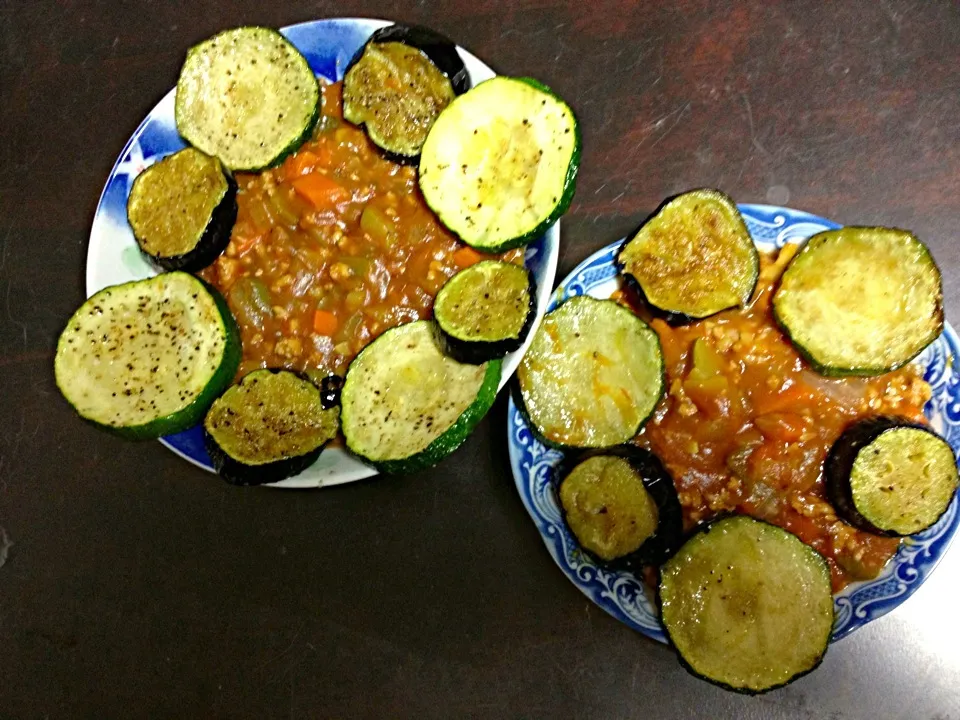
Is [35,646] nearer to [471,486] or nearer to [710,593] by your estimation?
[471,486]

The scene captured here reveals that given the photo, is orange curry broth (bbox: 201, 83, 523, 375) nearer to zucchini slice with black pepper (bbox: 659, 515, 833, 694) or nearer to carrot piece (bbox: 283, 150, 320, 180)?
carrot piece (bbox: 283, 150, 320, 180)

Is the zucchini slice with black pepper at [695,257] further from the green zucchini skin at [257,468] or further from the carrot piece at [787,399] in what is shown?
the green zucchini skin at [257,468]

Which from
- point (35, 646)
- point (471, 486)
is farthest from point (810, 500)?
point (35, 646)

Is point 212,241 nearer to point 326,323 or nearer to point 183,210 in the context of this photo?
point 183,210

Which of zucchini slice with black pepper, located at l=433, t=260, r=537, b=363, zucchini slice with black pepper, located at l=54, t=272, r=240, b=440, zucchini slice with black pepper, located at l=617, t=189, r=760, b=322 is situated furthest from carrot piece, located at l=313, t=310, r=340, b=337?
zucchini slice with black pepper, located at l=617, t=189, r=760, b=322

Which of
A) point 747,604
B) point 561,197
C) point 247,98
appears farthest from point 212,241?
point 747,604

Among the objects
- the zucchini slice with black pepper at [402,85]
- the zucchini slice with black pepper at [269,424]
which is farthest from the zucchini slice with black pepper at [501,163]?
the zucchini slice with black pepper at [269,424]
